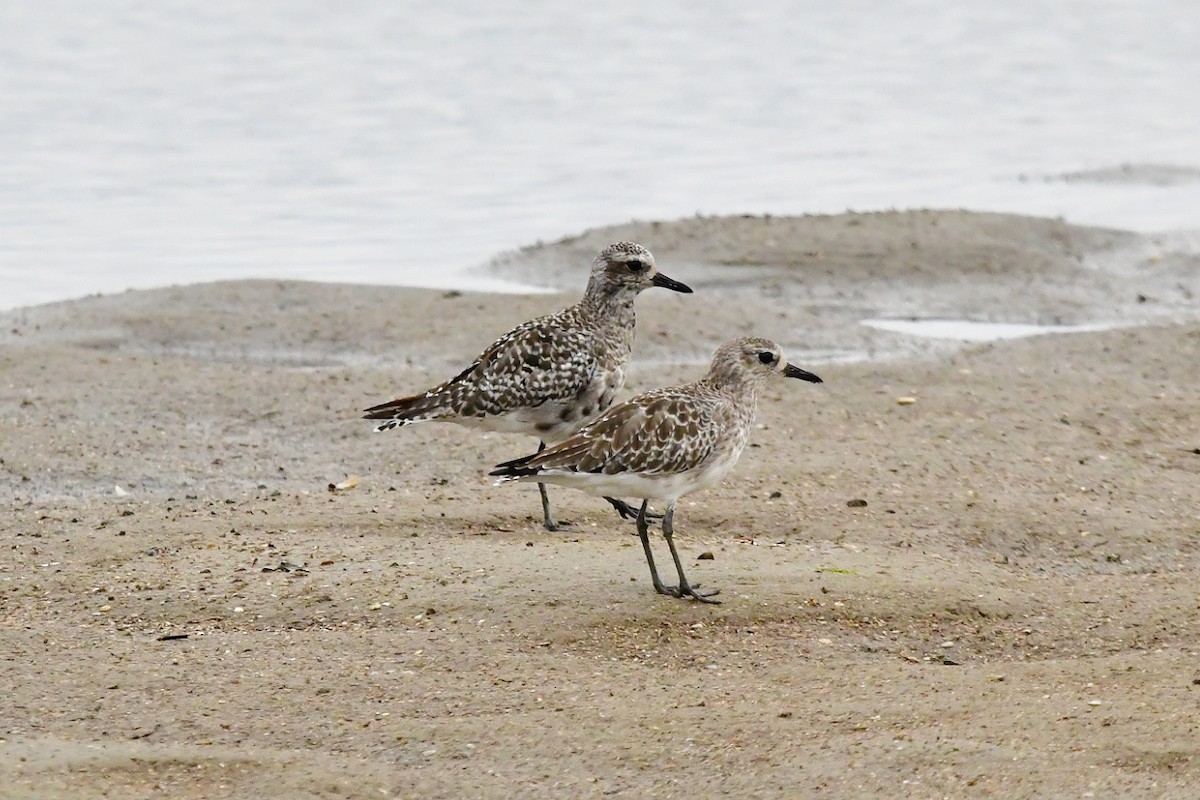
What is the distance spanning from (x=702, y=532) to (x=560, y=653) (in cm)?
210

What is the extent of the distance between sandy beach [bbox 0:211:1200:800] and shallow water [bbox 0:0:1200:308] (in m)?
3.32

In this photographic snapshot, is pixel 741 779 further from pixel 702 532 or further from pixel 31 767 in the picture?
pixel 702 532

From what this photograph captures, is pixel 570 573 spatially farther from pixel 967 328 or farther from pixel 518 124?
pixel 518 124

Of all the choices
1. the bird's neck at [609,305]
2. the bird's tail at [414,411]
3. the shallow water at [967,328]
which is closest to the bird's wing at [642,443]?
the bird's tail at [414,411]

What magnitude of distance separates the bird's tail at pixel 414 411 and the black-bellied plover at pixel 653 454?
69.7 inches

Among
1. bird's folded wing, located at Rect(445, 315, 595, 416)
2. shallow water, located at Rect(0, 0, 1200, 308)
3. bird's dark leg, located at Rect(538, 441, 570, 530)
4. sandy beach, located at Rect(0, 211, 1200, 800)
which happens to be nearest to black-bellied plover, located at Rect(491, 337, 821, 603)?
sandy beach, located at Rect(0, 211, 1200, 800)

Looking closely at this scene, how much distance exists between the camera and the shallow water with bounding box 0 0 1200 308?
19719mm

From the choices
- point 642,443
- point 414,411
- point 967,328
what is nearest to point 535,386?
point 414,411

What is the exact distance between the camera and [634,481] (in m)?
8.62

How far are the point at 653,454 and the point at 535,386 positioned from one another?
1794 millimetres

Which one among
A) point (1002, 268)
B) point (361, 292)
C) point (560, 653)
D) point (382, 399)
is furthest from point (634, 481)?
point (1002, 268)

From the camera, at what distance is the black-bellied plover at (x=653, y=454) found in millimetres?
8570

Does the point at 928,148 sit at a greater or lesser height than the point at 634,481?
greater

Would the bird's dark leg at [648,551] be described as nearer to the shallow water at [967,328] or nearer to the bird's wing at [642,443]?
the bird's wing at [642,443]
